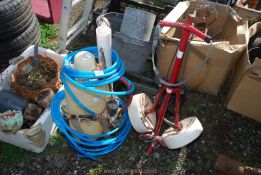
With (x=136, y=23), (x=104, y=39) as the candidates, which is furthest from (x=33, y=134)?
(x=136, y=23)

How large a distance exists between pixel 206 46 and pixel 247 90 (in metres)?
0.59

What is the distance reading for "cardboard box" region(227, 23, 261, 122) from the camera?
102 inches

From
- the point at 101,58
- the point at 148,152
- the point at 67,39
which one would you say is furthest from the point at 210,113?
the point at 67,39

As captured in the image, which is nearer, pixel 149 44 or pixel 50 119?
pixel 50 119

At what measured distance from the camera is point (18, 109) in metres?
2.42

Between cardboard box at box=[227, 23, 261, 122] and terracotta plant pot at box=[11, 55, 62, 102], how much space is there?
1.76 metres

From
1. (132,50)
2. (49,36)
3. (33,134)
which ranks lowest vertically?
(49,36)

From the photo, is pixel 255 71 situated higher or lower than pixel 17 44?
higher

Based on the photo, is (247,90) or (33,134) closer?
(33,134)

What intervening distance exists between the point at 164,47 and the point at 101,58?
82 cm

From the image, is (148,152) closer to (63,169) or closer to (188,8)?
(63,169)

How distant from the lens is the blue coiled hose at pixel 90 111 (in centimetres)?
202

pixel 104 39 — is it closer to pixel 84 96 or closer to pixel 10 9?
pixel 84 96

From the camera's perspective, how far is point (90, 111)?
222 cm
